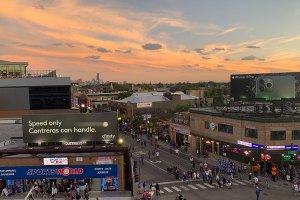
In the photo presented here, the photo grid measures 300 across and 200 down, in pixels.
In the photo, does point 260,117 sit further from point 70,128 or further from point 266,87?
point 70,128

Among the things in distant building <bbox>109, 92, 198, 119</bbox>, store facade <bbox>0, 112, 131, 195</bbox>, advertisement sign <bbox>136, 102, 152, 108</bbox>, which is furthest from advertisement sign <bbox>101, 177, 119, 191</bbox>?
advertisement sign <bbox>136, 102, 152, 108</bbox>

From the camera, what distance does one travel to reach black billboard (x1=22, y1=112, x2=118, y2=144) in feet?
112

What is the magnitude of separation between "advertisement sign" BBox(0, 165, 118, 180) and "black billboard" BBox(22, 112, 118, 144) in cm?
256

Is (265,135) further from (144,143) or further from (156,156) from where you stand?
(144,143)

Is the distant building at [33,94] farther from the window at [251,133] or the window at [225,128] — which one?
the window at [251,133]

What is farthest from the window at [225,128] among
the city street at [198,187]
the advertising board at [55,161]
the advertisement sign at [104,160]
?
the advertising board at [55,161]

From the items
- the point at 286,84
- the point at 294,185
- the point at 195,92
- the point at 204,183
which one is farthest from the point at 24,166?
the point at 195,92

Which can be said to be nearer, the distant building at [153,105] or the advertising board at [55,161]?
the advertising board at [55,161]

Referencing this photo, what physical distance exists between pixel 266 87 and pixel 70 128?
31.3 metres

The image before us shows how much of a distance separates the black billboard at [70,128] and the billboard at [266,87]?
2762 centimetres

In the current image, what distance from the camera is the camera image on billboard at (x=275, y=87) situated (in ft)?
171

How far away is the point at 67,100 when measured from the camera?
6869 centimetres

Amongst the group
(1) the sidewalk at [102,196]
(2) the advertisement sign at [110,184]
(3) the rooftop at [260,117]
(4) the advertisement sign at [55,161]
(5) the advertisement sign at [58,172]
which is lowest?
(1) the sidewalk at [102,196]

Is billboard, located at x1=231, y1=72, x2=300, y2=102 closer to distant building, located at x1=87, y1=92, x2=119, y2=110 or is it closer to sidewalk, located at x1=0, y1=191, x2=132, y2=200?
sidewalk, located at x1=0, y1=191, x2=132, y2=200
